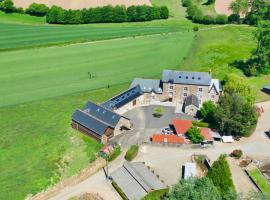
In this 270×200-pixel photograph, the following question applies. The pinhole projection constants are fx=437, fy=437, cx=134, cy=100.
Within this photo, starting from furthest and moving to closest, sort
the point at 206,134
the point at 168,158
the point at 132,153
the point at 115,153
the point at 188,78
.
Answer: the point at 188,78
the point at 206,134
the point at 168,158
the point at 115,153
the point at 132,153

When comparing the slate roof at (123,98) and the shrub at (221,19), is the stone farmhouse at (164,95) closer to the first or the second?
the slate roof at (123,98)

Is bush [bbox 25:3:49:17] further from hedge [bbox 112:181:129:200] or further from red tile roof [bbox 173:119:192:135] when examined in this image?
hedge [bbox 112:181:129:200]

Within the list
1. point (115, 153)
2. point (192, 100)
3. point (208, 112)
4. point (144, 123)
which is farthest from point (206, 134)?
point (115, 153)

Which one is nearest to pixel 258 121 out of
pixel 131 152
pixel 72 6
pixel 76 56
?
pixel 131 152

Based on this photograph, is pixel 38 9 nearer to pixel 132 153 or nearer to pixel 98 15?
pixel 98 15

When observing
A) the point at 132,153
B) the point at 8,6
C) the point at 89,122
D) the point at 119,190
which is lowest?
the point at 119,190

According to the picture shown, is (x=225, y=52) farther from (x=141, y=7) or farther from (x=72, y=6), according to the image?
(x=72, y=6)

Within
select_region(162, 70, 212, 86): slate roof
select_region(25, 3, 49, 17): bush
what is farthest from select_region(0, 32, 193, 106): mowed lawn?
select_region(25, 3, 49, 17): bush
